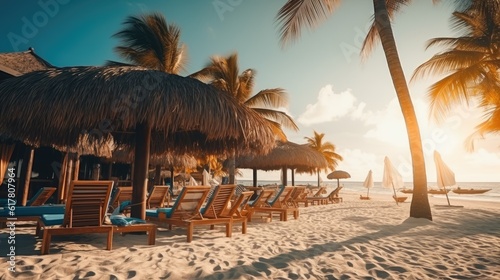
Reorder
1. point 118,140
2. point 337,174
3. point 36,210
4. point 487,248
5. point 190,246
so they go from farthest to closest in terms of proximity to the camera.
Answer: point 337,174 → point 118,140 → point 36,210 → point 487,248 → point 190,246

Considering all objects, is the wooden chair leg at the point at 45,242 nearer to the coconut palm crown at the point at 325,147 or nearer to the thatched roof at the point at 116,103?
the thatched roof at the point at 116,103

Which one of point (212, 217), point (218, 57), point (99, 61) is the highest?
point (218, 57)

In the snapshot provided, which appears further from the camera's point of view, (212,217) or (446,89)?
(446,89)

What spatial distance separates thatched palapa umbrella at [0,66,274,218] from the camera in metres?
4.30

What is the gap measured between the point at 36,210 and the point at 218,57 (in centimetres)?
1114

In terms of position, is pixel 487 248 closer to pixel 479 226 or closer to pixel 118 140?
pixel 479 226

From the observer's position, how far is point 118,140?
7117 millimetres

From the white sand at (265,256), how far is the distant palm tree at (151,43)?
7480 millimetres

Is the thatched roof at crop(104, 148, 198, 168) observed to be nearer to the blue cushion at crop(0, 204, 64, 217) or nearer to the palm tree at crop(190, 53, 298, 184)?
the palm tree at crop(190, 53, 298, 184)

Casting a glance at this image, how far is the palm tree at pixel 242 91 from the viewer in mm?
14203

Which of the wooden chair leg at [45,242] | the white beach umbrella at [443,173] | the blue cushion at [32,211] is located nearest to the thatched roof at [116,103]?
the blue cushion at [32,211]

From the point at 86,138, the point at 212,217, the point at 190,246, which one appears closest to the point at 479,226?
the point at 212,217

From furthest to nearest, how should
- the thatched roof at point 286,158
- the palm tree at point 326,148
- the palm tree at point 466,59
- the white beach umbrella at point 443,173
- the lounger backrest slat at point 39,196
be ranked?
the palm tree at point 326,148 → the thatched roof at point 286,158 → the white beach umbrella at point 443,173 → the palm tree at point 466,59 → the lounger backrest slat at point 39,196

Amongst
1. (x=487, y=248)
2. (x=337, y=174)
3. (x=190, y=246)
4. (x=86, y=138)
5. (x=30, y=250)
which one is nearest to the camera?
(x=30, y=250)
